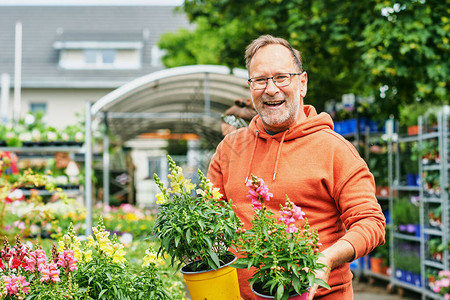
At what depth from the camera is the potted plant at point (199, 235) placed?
166 centimetres

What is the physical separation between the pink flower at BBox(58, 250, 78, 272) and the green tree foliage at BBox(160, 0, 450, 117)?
3066 millimetres

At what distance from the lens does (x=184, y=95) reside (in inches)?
353

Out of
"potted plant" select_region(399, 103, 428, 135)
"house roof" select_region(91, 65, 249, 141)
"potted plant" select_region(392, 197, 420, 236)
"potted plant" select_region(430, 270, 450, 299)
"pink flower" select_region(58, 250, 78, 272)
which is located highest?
"house roof" select_region(91, 65, 249, 141)

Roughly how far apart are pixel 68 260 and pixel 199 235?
1.36ft

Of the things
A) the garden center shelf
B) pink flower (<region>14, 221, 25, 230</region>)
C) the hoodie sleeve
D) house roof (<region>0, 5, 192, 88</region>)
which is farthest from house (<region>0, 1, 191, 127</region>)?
the hoodie sleeve

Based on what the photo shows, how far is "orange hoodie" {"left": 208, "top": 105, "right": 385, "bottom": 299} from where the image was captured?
5.97 feet

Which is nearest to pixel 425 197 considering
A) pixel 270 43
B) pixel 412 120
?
pixel 412 120

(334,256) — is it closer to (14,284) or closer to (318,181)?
(318,181)

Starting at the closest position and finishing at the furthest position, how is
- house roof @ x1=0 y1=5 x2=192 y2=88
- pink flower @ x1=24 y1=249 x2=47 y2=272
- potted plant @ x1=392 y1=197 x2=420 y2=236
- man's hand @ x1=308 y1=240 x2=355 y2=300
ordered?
man's hand @ x1=308 y1=240 x2=355 y2=300
pink flower @ x1=24 y1=249 x2=47 y2=272
potted plant @ x1=392 y1=197 x2=420 y2=236
house roof @ x1=0 y1=5 x2=192 y2=88

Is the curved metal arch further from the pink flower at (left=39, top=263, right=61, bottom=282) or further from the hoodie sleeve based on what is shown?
the pink flower at (left=39, top=263, right=61, bottom=282)

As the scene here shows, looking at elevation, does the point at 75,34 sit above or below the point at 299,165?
above

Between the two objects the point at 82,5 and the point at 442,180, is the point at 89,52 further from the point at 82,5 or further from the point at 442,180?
the point at 442,180

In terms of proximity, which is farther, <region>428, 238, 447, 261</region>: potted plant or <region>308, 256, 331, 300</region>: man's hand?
<region>428, 238, 447, 261</region>: potted plant

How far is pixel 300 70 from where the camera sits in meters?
2.15
